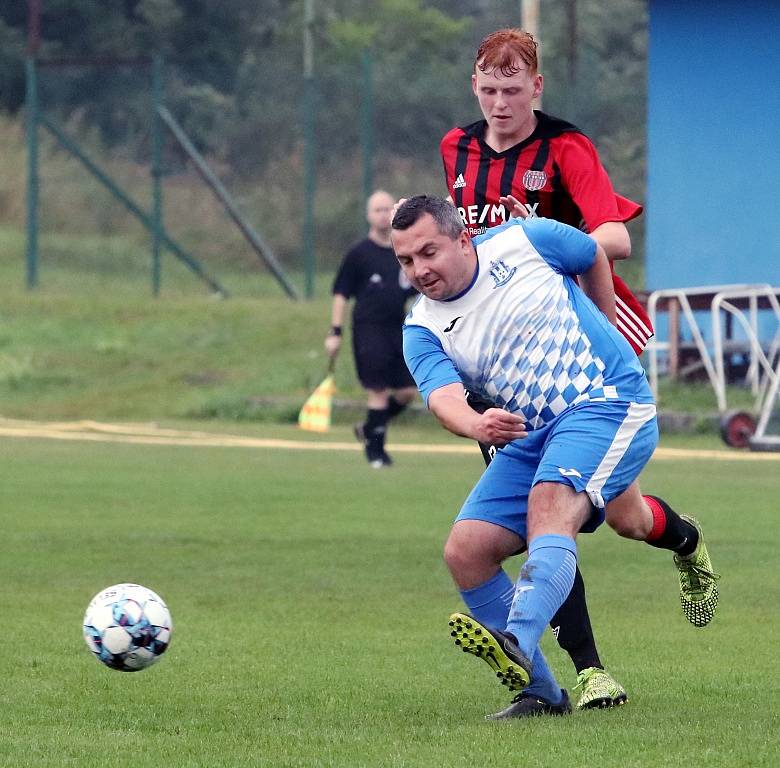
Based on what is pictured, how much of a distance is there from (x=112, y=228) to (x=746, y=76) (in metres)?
11.2

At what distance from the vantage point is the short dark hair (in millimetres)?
5469

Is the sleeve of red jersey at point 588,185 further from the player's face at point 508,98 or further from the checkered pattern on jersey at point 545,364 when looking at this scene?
the checkered pattern on jersey at point 545,364

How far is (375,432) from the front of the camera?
15234mm

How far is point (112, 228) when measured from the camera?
95.3 feet

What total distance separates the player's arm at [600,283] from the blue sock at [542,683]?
113 centimetres

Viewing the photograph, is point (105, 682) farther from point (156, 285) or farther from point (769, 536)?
point (156, 285)

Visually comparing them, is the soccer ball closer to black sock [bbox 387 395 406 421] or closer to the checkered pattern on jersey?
the checkered pattern on jersey

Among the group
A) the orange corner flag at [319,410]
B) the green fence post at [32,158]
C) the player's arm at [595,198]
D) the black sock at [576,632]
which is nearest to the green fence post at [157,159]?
the green fence post at [32,158]

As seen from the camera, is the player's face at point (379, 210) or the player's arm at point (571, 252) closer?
the player's arm at point (571, 252)

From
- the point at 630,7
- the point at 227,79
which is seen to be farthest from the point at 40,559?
the point at 630,7

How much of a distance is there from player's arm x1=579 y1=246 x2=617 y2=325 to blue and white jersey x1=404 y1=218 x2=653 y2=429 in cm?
14

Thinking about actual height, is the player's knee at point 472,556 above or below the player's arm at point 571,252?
below

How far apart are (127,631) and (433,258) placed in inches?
64.0

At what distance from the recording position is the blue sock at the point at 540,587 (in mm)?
5227
